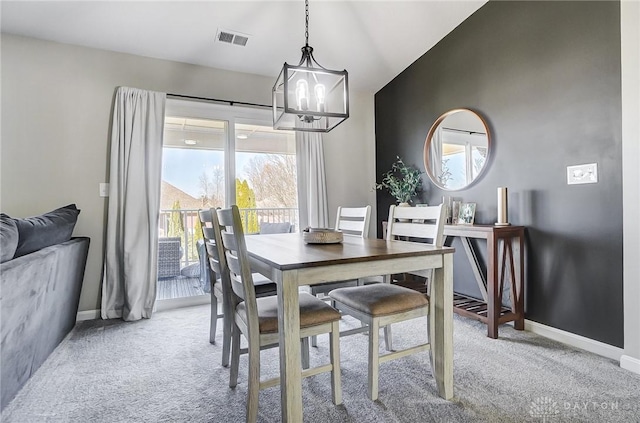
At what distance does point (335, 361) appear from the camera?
1.56 m

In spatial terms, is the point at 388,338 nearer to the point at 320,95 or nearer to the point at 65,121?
the point at 320,95

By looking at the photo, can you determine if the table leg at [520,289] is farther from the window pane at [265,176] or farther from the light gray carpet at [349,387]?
the window pane at [265,176]

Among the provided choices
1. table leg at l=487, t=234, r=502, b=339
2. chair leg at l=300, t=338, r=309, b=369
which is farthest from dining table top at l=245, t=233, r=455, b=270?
table leg at l=487, t=234, r=502, b=339

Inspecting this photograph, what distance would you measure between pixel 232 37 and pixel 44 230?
225 cm

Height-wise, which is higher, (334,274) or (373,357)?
(334,274)

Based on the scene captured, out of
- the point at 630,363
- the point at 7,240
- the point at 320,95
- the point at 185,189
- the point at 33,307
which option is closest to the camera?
the point at 7,240

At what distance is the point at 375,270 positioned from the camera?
155cm

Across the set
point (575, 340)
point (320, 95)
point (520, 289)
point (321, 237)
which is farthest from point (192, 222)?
point (575, 340)

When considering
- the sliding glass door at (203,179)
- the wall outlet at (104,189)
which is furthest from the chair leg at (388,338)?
the wall outlet at (104,189)

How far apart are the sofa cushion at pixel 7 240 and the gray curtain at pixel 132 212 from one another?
132 centimetres

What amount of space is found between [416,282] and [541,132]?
195 cm

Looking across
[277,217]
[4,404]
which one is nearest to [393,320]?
[4,404]

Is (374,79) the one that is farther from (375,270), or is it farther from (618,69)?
(375,270)

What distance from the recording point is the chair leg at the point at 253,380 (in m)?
1.46
